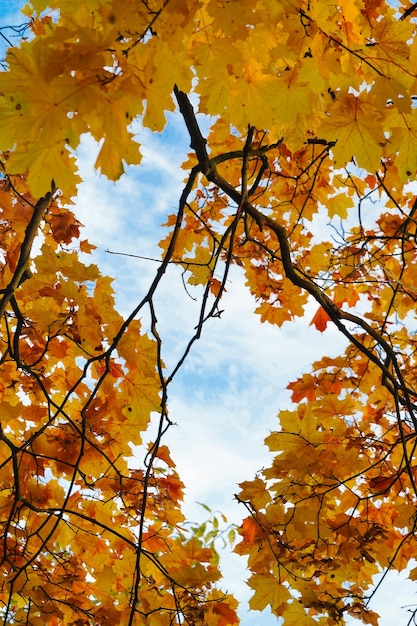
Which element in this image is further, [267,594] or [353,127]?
[267,594]

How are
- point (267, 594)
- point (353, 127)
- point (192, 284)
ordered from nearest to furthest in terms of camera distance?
point (353, 127), point (267, 594), point (192, 284)

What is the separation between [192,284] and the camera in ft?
9.78

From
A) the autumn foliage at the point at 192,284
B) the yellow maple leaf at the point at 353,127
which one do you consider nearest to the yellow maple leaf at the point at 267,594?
the autumn foliage at the point at 192,284

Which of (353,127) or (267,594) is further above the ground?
(353,127)

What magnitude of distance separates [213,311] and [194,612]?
47.8 inches

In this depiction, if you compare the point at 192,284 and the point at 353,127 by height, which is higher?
the point at 192,284

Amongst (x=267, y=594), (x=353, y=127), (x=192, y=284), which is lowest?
(x=267, y=594)

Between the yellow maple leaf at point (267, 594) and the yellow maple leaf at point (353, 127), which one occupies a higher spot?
the yellow maple leaf at point (353, 127)

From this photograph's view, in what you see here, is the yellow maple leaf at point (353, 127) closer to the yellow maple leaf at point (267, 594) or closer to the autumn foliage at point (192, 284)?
the autumn foliage at point (192, 284)

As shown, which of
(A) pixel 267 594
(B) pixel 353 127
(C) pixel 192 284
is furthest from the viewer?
(C) pixel 192 284

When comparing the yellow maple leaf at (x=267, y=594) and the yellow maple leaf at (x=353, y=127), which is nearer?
the yellow maple leaf at (x=353, y=127)

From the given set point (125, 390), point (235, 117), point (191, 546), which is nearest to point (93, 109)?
point (235, 117)

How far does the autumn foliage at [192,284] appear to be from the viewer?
123cm

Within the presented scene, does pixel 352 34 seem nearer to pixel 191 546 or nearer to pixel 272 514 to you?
pixel 272 514
